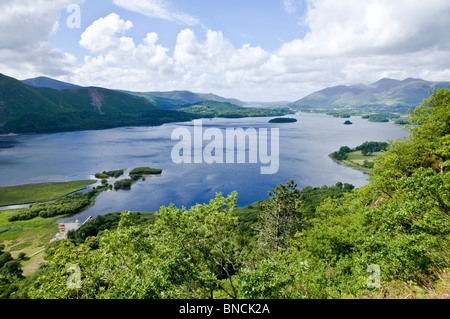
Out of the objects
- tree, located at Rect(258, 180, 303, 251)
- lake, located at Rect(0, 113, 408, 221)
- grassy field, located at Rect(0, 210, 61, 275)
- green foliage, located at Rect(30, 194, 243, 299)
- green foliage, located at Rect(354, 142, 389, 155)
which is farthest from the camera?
green foliage, located at Rect(354, 142, 389, 155)

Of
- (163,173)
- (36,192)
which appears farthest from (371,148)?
(36,192)

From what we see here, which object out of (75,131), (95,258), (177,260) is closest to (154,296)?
(177,260)

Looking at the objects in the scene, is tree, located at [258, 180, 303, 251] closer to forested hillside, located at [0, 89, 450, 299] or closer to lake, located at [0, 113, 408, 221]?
forested hillside, located at [0, 89, 450, 299]

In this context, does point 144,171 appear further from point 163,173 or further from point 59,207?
point 59,207

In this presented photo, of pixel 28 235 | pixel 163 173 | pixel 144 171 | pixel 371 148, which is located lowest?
pixel 28 235

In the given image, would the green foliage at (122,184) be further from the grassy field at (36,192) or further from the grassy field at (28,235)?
the grassy field at (28,235)

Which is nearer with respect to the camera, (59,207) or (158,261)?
(158,261)

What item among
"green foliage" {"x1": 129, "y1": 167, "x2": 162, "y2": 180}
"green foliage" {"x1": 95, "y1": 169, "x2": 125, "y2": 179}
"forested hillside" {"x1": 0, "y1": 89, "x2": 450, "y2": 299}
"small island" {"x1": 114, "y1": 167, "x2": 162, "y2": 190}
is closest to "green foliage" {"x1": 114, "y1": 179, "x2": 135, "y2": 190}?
"small island" {"x1": 114, "y1": 167, "x2": 162, "y2": 190}

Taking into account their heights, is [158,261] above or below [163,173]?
above
